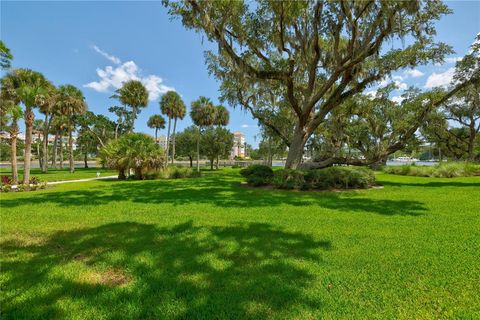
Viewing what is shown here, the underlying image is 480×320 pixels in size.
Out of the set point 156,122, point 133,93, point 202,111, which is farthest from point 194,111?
point 156,122

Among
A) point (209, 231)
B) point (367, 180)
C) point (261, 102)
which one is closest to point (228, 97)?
point (261, 102)

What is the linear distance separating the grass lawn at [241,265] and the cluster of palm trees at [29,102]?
33.2ft

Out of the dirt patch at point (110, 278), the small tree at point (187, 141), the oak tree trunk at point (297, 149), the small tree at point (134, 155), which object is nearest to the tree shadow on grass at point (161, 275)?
the dirt patch at point (110, 278)

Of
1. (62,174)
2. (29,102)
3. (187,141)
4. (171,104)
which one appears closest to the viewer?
(29,102)

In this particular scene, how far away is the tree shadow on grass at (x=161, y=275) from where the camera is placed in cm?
238

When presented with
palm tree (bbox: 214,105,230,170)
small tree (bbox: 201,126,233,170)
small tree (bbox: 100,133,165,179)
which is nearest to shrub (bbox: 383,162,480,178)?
small tree (bbox: 100,133,165,179)

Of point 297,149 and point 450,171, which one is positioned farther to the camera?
point 450,171

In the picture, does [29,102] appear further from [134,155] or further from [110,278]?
[110,278]

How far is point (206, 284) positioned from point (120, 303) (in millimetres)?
867

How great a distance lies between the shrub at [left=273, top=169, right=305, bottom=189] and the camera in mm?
10867

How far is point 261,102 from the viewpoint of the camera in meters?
16.7

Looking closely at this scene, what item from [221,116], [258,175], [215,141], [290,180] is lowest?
[290,180]

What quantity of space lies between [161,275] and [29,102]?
15.1m

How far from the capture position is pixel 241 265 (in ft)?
10.8
